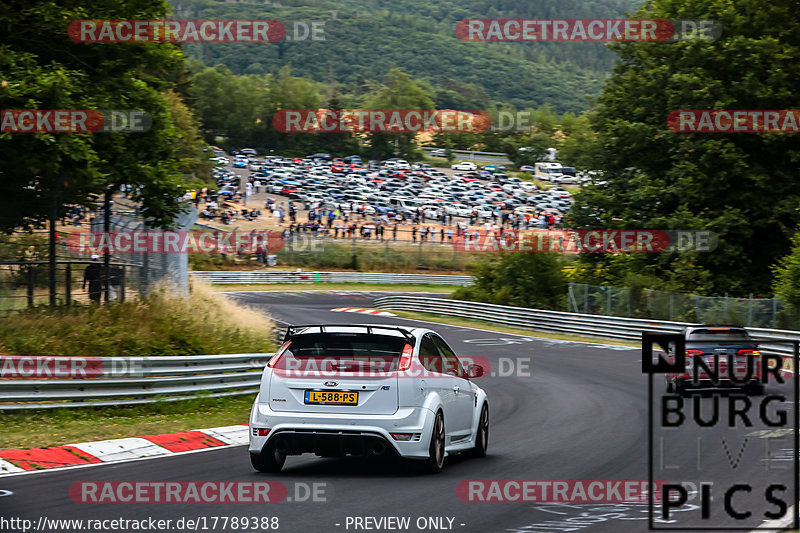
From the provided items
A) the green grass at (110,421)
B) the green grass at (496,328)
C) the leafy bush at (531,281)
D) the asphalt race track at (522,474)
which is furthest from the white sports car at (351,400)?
the leafy bush at (531,281)

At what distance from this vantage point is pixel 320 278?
2613 inches

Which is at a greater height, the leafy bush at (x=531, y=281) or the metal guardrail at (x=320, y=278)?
the leafy bush at (x=531, y=281)

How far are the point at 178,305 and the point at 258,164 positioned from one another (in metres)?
106

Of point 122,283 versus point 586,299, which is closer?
point 122,283

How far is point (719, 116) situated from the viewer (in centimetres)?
3722

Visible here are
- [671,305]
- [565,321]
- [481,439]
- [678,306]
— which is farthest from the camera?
[565,321]

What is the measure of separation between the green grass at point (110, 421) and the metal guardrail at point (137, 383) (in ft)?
0.45

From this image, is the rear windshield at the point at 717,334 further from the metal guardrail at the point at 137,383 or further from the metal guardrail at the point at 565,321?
the metal guardrail at the point at 565,321

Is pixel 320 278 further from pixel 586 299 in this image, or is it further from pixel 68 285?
pixel 68 285

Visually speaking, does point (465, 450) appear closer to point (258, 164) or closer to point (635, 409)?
point (635, 409)

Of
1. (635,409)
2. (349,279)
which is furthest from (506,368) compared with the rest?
(349,279)

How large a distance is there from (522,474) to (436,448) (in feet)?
3.18

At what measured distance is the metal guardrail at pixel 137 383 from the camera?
14852 mm

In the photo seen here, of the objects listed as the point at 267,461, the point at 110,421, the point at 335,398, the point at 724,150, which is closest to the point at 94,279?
the point at 110,421
